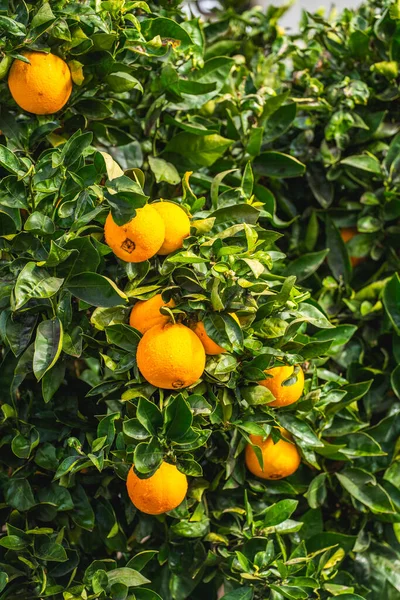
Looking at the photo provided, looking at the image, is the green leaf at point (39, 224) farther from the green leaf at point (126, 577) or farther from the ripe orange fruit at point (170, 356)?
the green leaf at point (126, 577)

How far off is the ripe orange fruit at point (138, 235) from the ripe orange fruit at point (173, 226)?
0.02m

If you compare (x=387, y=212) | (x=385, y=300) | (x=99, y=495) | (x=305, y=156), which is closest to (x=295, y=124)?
(x=305, y=156)

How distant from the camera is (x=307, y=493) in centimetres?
97

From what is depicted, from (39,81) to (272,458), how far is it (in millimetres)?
512

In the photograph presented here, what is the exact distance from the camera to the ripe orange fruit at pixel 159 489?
767 mm

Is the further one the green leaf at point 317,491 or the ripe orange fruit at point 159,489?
the green leaf at point 317,491

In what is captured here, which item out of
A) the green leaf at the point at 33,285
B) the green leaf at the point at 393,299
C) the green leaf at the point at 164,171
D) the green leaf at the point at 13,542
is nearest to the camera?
the green leaf at the point at 33,285

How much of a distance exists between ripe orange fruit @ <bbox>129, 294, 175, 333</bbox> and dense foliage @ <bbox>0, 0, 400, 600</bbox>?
0.01 m

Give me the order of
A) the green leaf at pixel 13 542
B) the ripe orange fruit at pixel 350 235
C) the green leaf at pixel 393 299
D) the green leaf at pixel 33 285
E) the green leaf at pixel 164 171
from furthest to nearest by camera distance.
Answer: the ripe orange fruit at pixel 350 235 → the green leaf at pixel 393 299 → the green leaf at pixel 164 171 → the green leaf at pixel 13 542 → the green leaf at pixel 33 285

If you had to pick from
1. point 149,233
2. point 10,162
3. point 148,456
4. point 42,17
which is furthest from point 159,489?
point 42,17

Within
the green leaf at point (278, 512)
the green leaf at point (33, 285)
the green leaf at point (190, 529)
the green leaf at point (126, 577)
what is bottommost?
the green leaf at point (126, 577)

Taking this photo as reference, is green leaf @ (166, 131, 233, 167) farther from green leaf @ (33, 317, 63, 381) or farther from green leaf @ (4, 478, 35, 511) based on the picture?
green leaf @ (4, 478, 35, 511)

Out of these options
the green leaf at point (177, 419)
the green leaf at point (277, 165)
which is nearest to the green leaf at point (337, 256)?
the green leaf at point (277, 165)

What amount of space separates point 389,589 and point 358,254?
48 centimetres
